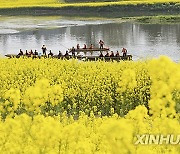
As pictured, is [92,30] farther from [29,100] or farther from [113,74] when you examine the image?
[29,100]

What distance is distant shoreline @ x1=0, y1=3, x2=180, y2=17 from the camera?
53541 mm

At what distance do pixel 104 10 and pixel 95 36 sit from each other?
1952 cm

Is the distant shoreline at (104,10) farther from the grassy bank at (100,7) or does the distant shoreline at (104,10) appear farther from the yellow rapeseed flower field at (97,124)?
the yellow rapeseed flower field at (97,124)

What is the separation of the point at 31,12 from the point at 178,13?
57.7 ft

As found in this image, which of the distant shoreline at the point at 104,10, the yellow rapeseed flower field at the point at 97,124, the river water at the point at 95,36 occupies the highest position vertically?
the yellow rapeseed flower field at the point at 97,124

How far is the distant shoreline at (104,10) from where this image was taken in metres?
53.5

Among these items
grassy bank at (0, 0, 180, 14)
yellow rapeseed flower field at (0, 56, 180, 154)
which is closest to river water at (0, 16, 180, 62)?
grassy bank at (0, 0, 180, 14)

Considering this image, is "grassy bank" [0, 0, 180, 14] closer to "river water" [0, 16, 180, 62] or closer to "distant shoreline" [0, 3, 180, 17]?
"distant shoreline" [0, 3, 180, 17]

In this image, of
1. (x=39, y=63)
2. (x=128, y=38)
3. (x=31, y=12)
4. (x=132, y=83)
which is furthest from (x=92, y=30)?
(x=132, y=83)

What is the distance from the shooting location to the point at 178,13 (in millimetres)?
51375

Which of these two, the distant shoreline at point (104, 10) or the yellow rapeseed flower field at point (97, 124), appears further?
the distant shoreline at point (104, 10)

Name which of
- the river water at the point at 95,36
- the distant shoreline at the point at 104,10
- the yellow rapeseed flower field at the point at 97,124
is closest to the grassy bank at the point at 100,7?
the distant shoreline at the point at 104,10

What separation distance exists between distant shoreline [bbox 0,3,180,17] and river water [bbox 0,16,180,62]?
7.67 metres

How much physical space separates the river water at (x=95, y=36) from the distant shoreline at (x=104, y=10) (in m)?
7.67
